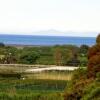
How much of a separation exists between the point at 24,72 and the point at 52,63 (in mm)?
12096

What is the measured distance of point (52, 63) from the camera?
2231 inches

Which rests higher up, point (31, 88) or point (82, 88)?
point (82, 88)

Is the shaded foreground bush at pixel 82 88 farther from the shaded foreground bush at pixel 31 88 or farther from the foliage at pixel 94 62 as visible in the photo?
the shaded foreground bush at pixel 31 88

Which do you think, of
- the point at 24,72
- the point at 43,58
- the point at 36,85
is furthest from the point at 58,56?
the point at 36,85

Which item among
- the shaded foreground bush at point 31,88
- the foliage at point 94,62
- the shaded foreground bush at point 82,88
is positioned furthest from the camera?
the shaded foreground bush at point 31,88

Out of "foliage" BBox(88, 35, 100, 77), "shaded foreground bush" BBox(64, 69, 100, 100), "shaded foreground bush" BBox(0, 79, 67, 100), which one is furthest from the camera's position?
"shaded foreground bush" BBox(0, 79, 67, 100)

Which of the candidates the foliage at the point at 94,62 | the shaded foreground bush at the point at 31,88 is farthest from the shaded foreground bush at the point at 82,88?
the shaded foreground bush at the point at 31,88

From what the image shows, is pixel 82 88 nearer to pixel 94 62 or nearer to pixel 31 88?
pixel 94 62

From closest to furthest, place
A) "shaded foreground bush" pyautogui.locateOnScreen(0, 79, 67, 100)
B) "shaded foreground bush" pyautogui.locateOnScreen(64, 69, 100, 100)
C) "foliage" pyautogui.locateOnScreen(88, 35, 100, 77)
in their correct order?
"shaded foreground bush" pyautogui.locateOnScreen(64, 69, 100, 100) → "foliage" pyautogui.locateOnScreen(88, 35, 100, 77) → "shaded foreground bush" pyautogui.locateOnScreen(0, 79, 67, 100)

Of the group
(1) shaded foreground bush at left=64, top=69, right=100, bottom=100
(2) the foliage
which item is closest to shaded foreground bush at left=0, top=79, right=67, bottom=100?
(1) shaded foreground bush at left=64, top=69, right=100, bottom=100

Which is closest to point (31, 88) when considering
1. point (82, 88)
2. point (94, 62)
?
point (94, 62)

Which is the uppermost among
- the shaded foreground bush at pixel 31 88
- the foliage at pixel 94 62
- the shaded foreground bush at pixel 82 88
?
the foliage at pixel 94 62

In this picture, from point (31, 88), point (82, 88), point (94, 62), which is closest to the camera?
point (82, 88)

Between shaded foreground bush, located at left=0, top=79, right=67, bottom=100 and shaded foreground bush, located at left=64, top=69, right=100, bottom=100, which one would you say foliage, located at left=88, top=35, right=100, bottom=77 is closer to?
shaded foreground bush, located at left=64, top=69, right=100, bottom=100
